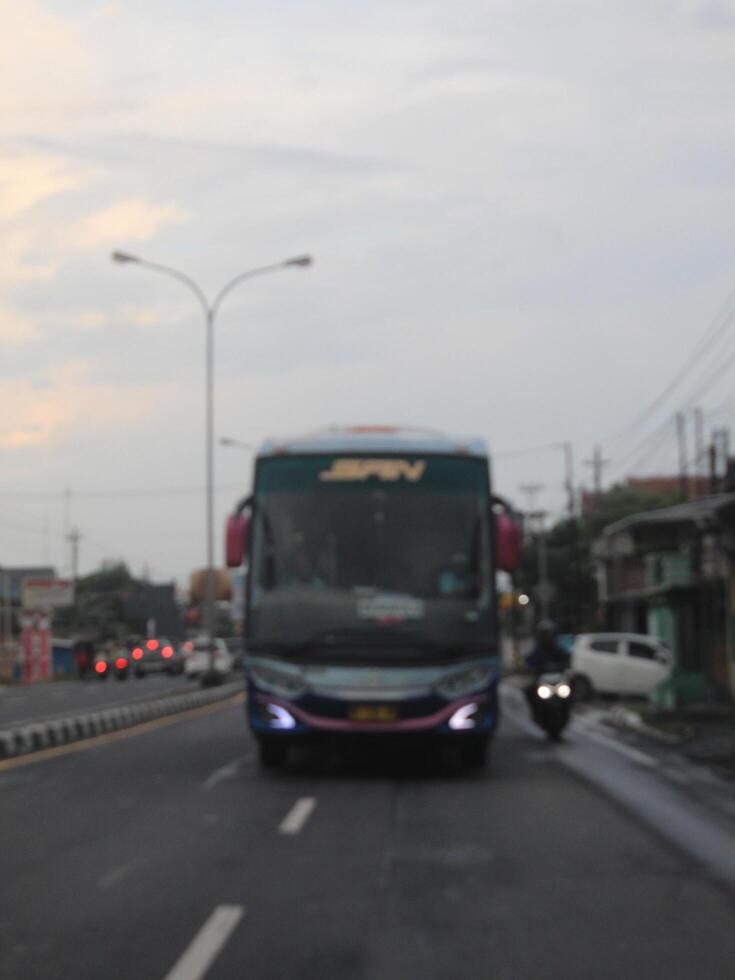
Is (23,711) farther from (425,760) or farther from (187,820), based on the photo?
(187,820)

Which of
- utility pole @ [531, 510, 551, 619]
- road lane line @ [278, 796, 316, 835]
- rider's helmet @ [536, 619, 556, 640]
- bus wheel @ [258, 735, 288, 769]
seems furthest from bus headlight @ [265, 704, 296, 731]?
utility pole @ [531, 510, 551, 619]

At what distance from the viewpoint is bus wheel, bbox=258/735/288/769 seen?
1688 cm

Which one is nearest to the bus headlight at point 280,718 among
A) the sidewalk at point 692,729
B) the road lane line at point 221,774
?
the road lane line at point 221,774

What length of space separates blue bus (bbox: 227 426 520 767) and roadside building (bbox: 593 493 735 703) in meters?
14.2

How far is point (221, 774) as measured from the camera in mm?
16516

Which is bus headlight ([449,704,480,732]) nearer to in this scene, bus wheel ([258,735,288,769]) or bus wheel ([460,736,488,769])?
bus wheel ([460,736,488,769])

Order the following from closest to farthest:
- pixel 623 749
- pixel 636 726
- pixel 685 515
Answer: pixel 623 749 → pixel 636 726 → pixel 685 515

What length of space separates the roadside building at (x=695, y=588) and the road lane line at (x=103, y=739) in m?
9.64

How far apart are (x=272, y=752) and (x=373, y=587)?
2.52 m

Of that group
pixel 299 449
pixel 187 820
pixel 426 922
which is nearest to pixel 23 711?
pixel 299 449

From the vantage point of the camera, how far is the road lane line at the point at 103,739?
1891cm

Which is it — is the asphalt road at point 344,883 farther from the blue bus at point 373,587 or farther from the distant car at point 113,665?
the distant car at point 113,665

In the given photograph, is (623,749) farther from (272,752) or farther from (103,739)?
(103,739)

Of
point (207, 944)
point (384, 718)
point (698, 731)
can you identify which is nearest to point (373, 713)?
point (384, 718)
